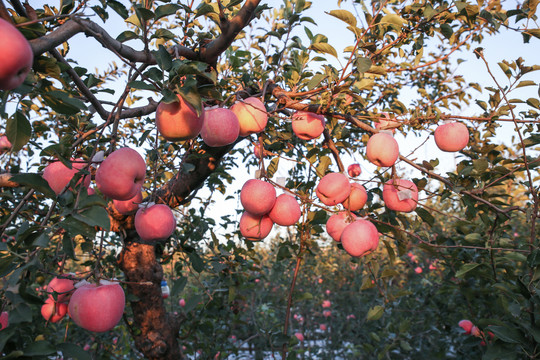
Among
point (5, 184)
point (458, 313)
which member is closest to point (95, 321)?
point (5, 184)

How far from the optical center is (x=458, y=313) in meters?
2.48

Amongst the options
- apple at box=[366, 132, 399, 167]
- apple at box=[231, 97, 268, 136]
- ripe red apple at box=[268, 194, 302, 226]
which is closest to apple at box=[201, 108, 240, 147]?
apple at box=[231, 97, 268, 136]

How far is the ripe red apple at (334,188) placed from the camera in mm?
1178

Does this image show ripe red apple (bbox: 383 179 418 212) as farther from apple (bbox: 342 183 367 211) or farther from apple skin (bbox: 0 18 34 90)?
apple skin (bbox: 0 18 34 90)

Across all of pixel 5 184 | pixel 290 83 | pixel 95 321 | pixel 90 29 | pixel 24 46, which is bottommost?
pixel 95 321

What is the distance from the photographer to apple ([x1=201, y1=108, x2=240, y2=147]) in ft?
3.28

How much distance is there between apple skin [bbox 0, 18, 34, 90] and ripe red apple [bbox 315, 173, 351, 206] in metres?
0.88

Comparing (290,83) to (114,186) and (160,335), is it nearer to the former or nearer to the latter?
(114,186)

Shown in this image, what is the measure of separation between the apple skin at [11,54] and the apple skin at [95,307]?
0.65 meters

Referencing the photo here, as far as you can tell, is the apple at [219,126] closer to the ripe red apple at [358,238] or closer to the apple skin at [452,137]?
the ripe red apple at [358,238]

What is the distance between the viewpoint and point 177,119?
32.8 inches

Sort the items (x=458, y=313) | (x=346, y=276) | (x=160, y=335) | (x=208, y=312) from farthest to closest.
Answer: (x=346, y=276), (x=458, y=313), (x=208, y=312), (x=160, y=335)

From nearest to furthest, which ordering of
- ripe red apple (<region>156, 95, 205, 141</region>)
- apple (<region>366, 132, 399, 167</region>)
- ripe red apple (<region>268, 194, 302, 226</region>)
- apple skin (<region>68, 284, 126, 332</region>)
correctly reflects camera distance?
ripe red apple (<region>156, 95, 205, 141</region>), apple skin (<region>68, 284, 126, 332</region>), apple (<region>366, 132, 399, 167</region>), ripe red apple (<region>268, 194, 302, 226</region>)

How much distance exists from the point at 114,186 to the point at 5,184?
1.60 feet
